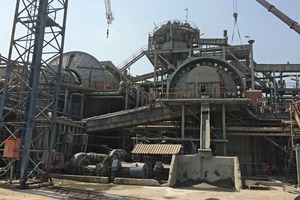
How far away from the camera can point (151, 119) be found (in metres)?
26.0

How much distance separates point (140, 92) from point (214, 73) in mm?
12353

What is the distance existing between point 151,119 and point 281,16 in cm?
1518

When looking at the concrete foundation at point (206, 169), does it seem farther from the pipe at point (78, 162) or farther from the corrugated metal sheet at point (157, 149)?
the pipe at point (78, 162)

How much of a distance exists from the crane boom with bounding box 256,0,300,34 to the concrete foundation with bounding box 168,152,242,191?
13.9 meters

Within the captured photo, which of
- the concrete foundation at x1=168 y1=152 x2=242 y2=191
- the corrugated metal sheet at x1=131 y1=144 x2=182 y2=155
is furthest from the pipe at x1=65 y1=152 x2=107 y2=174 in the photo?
the concrete foundation at x1=168 y1=152 x2=242 y2=191

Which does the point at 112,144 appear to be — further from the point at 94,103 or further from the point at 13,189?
A: the point at 13,189

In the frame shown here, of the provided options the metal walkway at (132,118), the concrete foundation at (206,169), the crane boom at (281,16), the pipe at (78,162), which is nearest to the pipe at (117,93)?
the metal walkway at (132,118)

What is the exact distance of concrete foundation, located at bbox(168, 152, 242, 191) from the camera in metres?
18.9

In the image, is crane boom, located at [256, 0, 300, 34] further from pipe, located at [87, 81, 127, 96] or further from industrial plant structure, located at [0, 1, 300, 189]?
pipe, located at [87, 81, 127, 96]

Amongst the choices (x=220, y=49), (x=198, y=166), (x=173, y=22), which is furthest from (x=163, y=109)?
(x=173, y=22)

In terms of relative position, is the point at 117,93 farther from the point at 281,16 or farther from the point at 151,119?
the point at 281,16

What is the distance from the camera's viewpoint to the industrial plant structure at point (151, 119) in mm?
16812

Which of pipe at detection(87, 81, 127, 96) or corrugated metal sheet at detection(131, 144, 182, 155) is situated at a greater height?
pipe at detection(87, 81, 127, 96)

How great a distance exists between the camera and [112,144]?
32.3m
